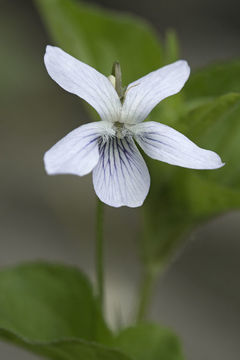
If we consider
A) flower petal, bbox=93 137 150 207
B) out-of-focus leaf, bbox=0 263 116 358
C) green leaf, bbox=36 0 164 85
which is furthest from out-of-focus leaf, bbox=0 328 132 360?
green leaf, bbox=36 0 164 85

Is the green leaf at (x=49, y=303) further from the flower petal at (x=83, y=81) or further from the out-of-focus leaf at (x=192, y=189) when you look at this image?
the flower petal at (x=83, y=81)

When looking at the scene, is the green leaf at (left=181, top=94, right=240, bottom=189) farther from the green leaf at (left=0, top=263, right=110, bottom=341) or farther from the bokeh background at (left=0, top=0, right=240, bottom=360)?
the bokeh background at (left=0, top=0, right=240, bottom=360)

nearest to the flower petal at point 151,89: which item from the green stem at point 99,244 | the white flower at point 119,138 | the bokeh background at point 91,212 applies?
the white flower at point 119,138

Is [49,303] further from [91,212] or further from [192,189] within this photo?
[91,212]


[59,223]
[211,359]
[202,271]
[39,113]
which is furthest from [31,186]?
[211,359]

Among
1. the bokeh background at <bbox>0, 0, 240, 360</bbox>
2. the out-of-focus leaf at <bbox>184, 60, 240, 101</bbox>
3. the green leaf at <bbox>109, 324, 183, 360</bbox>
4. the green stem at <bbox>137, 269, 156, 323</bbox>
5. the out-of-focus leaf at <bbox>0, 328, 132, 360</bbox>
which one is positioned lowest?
the bokeh background at <bbox>0, 0, 240, 360</bbox>

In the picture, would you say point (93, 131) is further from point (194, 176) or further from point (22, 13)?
point (22, 13)
